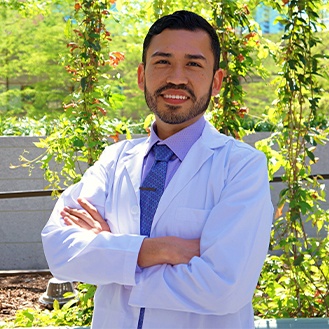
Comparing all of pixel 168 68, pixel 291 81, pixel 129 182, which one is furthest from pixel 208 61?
pixel 291 81

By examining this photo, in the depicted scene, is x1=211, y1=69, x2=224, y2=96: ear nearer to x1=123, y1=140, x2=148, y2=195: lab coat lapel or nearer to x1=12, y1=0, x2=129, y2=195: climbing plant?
x1=123, y1=140, x2=148, y2=195: lab coat lapel

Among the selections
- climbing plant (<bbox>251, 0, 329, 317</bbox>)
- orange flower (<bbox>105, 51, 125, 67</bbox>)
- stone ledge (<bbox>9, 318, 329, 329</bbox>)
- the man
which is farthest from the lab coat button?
orange flower (<bbox>105, 51, 125, 67</bbox>)

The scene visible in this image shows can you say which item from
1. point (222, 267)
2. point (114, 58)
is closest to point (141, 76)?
point (222, 267)

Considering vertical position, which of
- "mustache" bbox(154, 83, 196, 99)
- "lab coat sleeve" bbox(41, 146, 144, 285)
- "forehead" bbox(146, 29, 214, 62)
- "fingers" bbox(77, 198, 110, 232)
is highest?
"forehead" bbox(146, 29, 214, 62)

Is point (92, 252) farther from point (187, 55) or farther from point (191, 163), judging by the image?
point (187, 55)

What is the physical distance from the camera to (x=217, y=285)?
5.41 ft

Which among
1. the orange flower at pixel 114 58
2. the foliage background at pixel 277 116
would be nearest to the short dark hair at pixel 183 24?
the foliage background at pixel 277 116

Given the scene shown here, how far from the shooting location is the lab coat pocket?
176cm

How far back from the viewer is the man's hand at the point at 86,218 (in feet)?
6.43

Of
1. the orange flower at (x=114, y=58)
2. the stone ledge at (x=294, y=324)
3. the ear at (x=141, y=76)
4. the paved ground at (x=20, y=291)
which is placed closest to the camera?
the ear at (x=141, y=76)

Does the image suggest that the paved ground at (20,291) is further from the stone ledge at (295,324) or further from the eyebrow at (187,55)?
the eyebrow at (187,55)

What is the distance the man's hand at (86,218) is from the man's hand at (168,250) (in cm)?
25

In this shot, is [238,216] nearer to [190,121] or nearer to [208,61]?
[190,121]

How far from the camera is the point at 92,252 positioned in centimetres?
179
